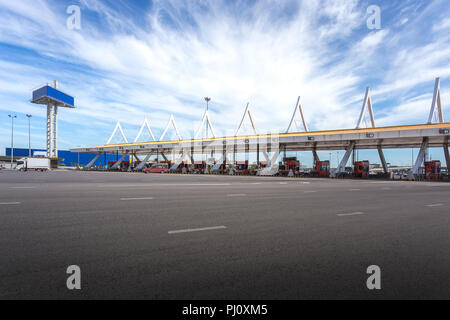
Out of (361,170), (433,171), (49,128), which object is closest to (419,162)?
(433,171)

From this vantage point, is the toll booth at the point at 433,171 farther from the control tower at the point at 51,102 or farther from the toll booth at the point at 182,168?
the control tower at the point at 51,102

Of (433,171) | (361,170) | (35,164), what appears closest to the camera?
(433,171)

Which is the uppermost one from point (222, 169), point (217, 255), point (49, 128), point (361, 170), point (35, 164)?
point (49, 128)

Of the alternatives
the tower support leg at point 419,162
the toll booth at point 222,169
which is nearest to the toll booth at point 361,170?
the tower support leg at point 419,162

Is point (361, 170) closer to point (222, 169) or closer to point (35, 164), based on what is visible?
point (222, 169)

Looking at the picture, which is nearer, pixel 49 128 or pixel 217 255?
pixel 217 255

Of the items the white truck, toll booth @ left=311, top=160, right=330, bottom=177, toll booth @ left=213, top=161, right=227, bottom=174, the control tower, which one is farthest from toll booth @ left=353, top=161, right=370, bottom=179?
the control tower

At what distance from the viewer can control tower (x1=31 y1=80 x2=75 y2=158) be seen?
2717 inches

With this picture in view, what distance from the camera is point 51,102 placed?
7212cm

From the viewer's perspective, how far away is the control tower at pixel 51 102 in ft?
226

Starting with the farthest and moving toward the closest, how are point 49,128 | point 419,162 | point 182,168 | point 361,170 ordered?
point 49,128 → point 182,168 → point 361,170 → point 419,162
